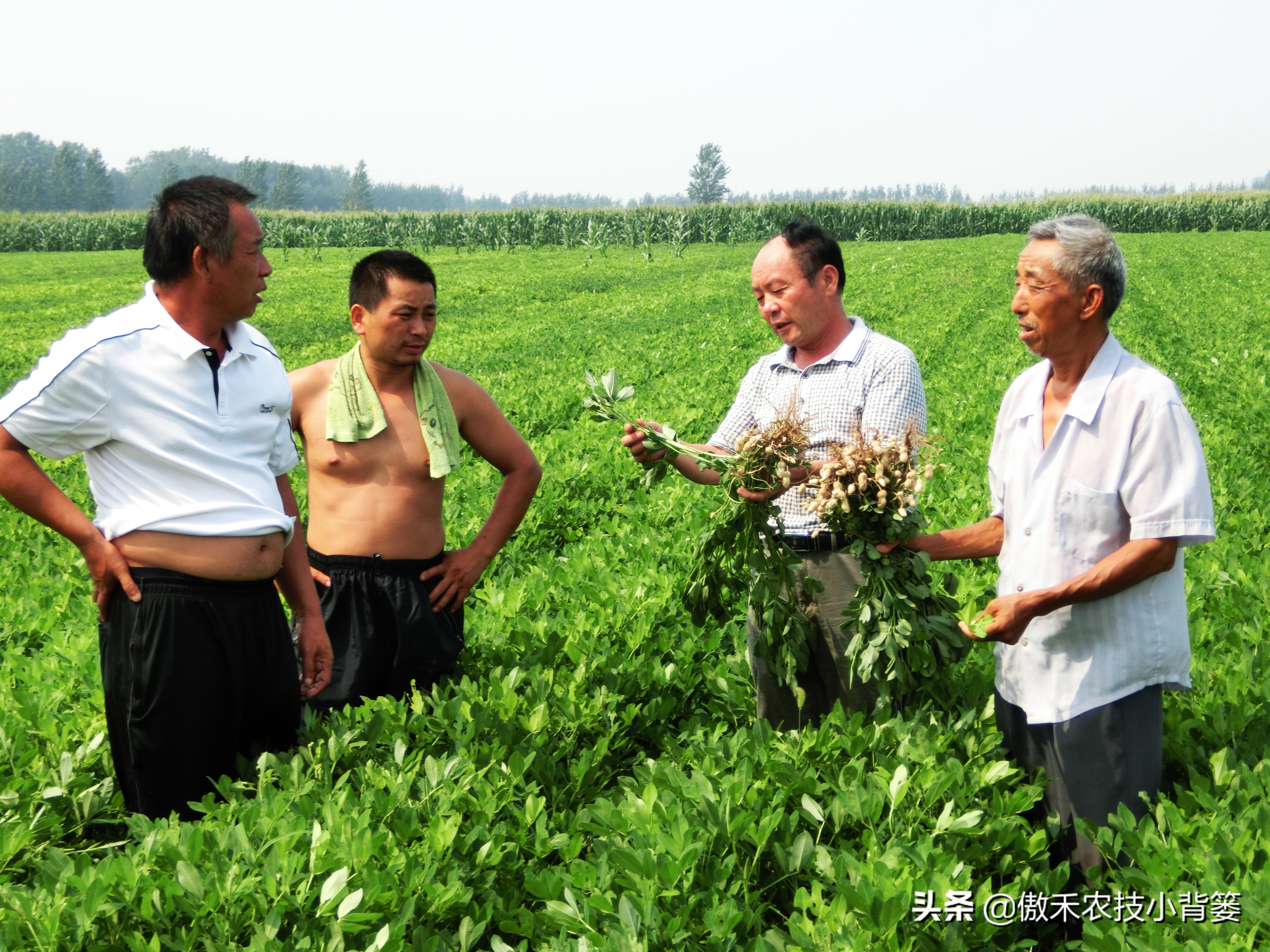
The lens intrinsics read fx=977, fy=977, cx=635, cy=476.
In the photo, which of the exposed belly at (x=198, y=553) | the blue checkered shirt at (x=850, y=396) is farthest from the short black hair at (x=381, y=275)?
the blue checkered shirt at (x=850, y=396)

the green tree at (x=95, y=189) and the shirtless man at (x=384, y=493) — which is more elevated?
the green tree at (x=95, y=189)

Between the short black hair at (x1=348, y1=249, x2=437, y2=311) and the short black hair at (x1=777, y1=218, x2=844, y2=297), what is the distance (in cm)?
136

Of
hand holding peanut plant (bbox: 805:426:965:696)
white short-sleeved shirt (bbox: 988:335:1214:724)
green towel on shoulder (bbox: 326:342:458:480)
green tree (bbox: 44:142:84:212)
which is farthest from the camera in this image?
green tree (bbox: 44:142:84:212)

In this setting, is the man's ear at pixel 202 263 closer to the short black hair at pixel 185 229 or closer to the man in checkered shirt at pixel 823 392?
the short black hair at pixel 185 229

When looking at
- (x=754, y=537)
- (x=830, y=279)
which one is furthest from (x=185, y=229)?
(x=830, y=279)

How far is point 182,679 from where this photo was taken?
2906 mm

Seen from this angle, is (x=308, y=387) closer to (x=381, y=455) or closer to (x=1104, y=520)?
(x=381, y=455)

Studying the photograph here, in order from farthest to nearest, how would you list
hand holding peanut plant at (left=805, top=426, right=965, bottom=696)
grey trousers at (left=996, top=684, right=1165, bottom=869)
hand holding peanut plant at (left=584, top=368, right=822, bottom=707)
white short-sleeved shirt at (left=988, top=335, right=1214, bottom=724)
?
hand holding peanut plant at (left=584, top=368, right=822, bottom=707) < hand holding peanut plant at (left=805, top=426, right=965, bottom=696) < grey trousers at (left=996, top=684, right=1165, bottom=869) < white short-sleeved shirt at (left=988, top=335, right=1214, bottom=724)

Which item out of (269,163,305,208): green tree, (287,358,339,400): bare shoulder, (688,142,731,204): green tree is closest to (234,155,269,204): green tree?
(269,163,305,208): green tree

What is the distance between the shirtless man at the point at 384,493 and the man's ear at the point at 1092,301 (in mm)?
2038

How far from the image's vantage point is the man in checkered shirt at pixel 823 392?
351cm

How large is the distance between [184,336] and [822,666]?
251cm

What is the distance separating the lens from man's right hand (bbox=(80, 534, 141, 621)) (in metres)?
2.80

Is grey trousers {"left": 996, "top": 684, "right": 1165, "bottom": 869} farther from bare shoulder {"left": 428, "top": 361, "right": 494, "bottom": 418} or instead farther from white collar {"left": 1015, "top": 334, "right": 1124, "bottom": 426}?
bare shoulder {"left": 428, "top": 361, "right": 494, "bottom": 418}
